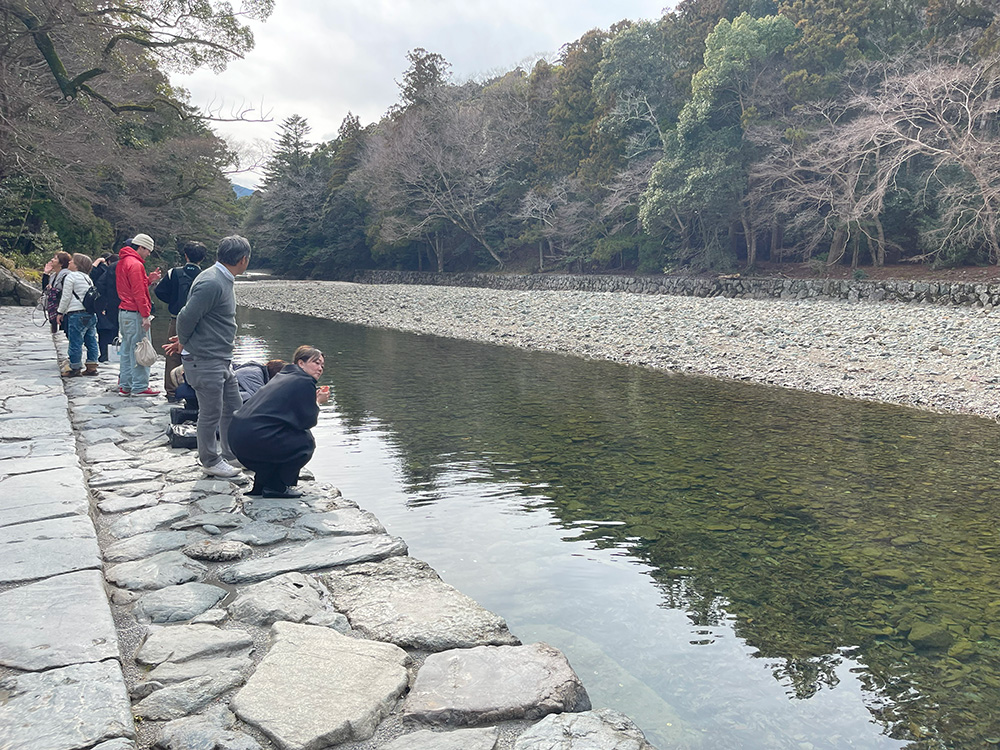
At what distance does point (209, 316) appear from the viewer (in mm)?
5145

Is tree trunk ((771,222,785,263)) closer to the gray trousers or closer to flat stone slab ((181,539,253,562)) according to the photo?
the gray trousers

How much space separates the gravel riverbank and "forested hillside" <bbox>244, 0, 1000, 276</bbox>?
4.94 meters

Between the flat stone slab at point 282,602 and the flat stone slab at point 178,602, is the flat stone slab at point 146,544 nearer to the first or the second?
the flat stone slab at point 178,602

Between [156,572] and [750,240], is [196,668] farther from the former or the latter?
[750,240]

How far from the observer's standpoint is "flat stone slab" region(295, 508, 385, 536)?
4.54 m

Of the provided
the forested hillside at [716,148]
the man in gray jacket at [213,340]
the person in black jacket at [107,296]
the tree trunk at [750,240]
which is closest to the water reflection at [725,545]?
the man in gray jacket at [213,340]

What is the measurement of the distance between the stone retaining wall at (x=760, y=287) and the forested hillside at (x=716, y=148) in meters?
2.03

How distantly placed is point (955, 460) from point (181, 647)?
23.0ft

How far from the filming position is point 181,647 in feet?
9.79

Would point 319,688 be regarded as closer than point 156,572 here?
Yes

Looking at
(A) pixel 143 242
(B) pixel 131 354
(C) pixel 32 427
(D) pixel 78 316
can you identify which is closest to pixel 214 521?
(C) pixel 32 427

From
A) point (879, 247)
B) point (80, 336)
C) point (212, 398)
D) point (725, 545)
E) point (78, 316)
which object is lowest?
point (725, 545)

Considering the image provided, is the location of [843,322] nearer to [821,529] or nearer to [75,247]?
[821,529]

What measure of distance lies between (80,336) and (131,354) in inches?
72.0
